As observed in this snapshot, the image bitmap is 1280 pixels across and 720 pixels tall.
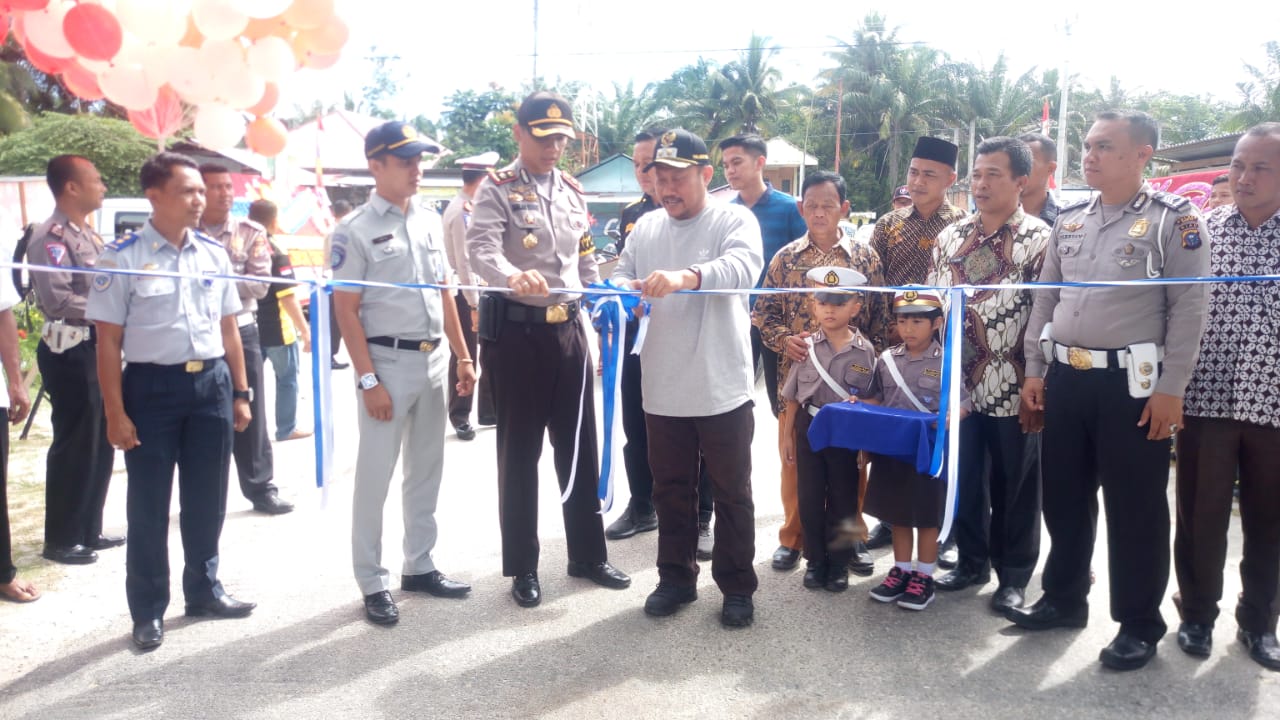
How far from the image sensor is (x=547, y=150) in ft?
13.4

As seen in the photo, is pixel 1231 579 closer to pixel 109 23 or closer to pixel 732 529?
pixel 732 529

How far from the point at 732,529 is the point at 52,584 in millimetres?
3013

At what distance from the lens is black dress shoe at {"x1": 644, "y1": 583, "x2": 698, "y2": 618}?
390 cm

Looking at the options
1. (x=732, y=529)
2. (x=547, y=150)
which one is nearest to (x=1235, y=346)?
(x=732, y=529)

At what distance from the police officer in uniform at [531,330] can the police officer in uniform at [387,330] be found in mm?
246

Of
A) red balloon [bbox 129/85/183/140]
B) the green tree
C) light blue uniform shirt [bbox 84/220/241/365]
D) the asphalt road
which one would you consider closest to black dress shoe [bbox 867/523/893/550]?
the asphalt road

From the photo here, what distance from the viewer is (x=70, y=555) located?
459cm

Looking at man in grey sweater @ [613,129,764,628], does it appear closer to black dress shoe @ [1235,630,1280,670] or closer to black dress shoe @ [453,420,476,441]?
black dress shoe @ [1235,630,1280,670]

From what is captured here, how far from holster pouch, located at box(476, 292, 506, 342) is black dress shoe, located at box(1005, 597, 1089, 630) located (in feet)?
7.79

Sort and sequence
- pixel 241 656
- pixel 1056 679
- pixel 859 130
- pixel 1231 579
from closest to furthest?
pixel 1056 679, pixel 241 656, pixel 1231 579, pixel 859 130

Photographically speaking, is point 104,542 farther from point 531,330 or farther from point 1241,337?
point 1241,337

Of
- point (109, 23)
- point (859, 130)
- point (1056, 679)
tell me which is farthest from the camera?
point (859, 130)

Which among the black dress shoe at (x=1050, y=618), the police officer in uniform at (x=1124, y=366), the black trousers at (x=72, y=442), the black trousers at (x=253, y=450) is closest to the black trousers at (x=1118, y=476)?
the police officer in uniform at (x=1124, y=366)

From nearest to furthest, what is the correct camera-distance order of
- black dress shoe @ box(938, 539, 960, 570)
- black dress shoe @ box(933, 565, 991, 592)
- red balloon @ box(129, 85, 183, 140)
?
1. black dress shoe @ box(933, 565, 991, 592)
2. black dress shoe @ box(938, 539, 960, 570)
3. red balloon @ box(129, 85, 183, 140)
